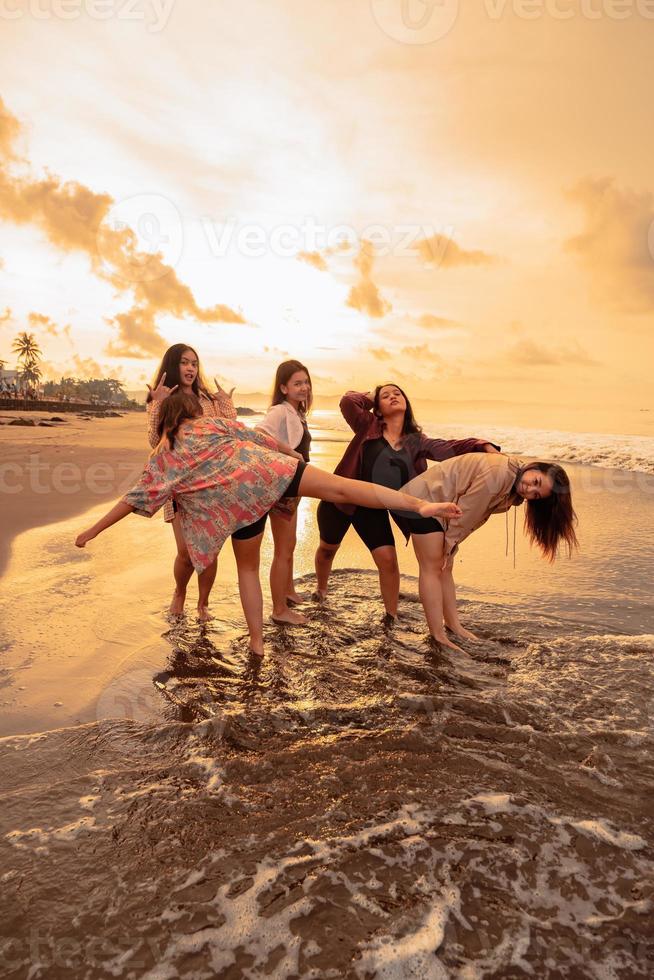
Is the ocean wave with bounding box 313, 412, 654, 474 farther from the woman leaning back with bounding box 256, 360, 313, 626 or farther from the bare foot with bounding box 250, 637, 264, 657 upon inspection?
the bare foot with bounding box 250, 637, 264, 657

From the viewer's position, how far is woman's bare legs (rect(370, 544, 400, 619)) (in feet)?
16.2

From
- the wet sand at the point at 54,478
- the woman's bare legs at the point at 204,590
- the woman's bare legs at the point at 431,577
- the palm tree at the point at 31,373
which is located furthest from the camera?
the palm tree at the point at 31,373

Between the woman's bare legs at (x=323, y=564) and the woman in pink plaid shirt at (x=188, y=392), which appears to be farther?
the woman's bare legs at (x=323, y=564)

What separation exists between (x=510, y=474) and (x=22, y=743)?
11.4 feet

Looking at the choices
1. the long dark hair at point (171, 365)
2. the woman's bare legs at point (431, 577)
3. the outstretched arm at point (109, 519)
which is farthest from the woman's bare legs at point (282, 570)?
the long dark hair at point (171, 365)

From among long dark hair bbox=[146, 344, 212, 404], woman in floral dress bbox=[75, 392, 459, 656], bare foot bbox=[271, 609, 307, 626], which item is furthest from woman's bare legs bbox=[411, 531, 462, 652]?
long dark hair bbox=[146, 344, 212, 404]

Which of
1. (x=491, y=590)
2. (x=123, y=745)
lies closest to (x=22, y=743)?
(x=123, y=745)

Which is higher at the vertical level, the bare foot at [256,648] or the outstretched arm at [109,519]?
the outstretched arm at [109,519]

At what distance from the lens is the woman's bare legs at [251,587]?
4.11 metres

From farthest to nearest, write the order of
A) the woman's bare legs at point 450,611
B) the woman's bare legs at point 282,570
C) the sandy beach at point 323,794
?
the woman's bare legs at point 282,570 → the woman's bare legs at point 450,611 → the sandy beach at point 323,794

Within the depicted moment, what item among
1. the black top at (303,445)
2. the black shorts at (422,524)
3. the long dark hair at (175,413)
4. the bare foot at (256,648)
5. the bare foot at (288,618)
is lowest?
the bare foot at (288,618)

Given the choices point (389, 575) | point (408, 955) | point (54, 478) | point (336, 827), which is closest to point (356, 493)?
point (389, 575)

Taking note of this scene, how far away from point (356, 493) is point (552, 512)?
151 centimetres

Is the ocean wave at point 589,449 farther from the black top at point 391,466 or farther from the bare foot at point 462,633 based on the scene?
the bare foot at point 462,633
